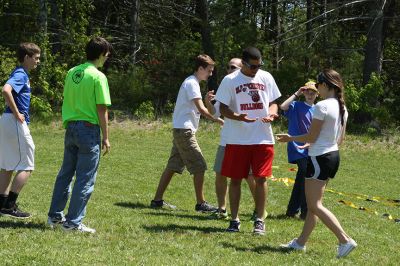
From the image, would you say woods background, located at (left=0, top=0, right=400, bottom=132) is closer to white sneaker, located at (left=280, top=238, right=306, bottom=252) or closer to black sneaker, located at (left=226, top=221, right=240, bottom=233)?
black sneaker, located at (left=226, top=221, right=240, bottom=233)

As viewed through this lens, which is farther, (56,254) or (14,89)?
(14,89)

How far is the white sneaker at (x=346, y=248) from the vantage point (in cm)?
612

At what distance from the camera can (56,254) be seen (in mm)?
5457

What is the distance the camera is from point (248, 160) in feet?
23.1

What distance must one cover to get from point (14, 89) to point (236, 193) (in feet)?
8.76

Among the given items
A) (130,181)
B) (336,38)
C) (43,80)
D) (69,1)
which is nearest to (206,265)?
(130,181)

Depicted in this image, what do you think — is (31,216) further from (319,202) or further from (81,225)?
(319,202)

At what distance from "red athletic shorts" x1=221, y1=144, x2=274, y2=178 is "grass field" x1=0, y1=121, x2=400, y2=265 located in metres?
0.68

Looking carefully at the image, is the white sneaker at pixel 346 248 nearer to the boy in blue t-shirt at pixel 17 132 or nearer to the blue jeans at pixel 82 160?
the blue jeans at pixel 82 160

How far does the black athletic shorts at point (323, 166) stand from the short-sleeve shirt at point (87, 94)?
2.08 m

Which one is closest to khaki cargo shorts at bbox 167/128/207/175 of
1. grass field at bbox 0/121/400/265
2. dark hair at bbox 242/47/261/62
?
grass field at bbox 0/121/400/265

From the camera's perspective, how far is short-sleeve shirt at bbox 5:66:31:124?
22.9 ft

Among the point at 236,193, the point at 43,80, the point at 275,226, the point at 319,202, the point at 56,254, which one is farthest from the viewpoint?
the point at 43,80

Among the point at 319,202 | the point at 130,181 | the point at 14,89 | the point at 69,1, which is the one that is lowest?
the point at 130,181
